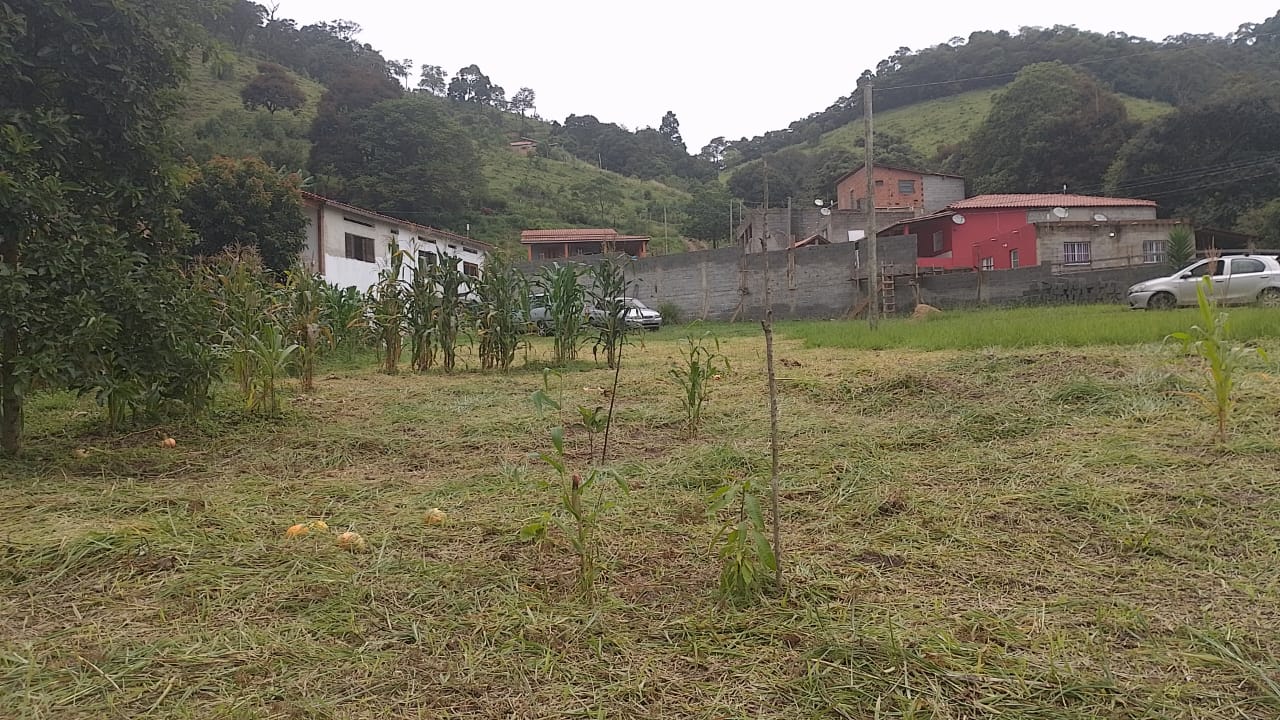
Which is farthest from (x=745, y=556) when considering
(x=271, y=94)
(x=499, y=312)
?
(x=271, y=94)

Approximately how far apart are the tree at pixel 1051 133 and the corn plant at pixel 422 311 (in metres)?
38.3

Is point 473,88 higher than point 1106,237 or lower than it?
higher

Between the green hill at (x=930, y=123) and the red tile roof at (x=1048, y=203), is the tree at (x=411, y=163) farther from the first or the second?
the green hill at (x=930, y=123)

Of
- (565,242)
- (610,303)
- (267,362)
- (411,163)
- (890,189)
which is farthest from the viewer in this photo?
(890,189)

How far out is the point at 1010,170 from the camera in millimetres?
39281

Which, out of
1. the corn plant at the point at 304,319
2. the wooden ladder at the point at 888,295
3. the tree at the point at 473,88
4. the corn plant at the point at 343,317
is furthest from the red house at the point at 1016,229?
the tree at the point at 473,88

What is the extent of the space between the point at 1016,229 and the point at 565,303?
24398mm

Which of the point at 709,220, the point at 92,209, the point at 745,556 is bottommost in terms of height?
the point at 745,556

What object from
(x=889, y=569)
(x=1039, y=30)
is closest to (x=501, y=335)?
(x=889, y=569)

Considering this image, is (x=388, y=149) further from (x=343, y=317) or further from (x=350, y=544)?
(x=350, y=544)

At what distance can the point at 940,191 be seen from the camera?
132 feet

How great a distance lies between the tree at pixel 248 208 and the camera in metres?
20.3

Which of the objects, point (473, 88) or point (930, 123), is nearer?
point (930, 123)

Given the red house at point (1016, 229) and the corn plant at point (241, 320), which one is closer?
the corn plant at point (241, 320)
